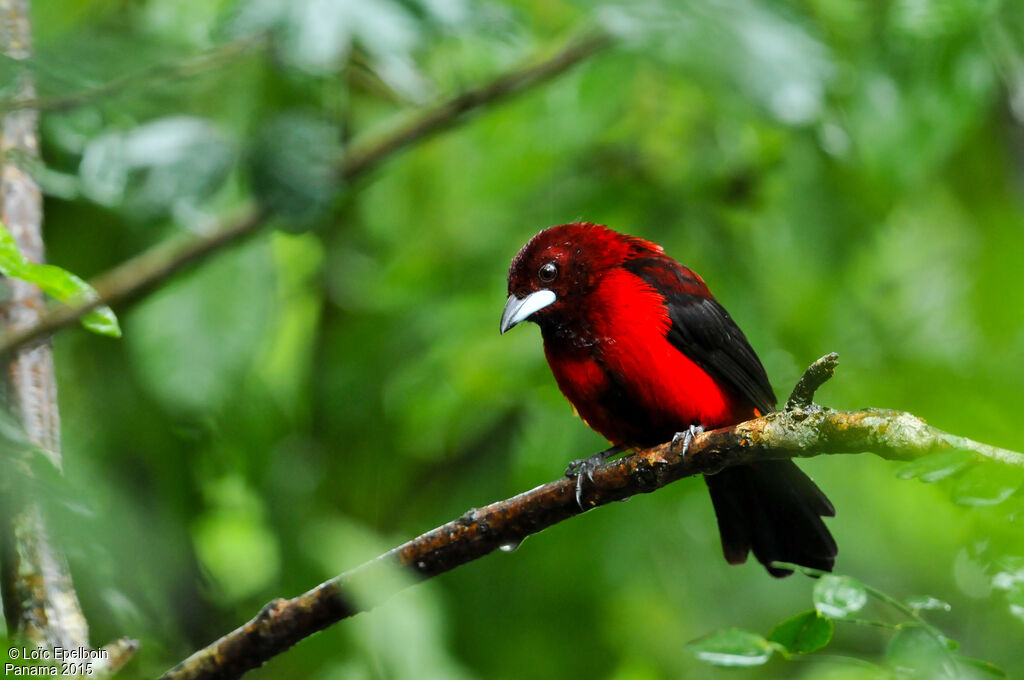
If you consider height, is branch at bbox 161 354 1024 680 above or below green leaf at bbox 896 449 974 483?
below

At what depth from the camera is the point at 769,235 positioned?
4.36 m

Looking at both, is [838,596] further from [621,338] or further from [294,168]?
[294,168]

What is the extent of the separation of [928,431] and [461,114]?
2819 millimetres

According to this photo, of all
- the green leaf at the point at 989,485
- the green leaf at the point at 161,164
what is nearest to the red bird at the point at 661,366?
the green leaf at the point at 161,164

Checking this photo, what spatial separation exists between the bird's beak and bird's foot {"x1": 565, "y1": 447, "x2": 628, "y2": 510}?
0.50 metres

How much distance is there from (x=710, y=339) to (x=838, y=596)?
183 cm

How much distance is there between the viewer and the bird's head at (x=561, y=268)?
344 centimetres

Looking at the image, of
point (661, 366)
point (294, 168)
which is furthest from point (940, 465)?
point (294, 168)

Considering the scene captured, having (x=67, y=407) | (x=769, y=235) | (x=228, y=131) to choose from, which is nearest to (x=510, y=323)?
(x=228, y=131)

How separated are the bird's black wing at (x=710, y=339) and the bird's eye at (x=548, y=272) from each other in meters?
0.29

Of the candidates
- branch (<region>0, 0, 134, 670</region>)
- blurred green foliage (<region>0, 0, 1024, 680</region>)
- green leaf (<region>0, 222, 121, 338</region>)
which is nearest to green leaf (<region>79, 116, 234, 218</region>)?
blurred green foliage (<region>0, 0, 1024, 680</region>)

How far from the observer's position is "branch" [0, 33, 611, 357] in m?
3.92

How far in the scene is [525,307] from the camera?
3.45 meters

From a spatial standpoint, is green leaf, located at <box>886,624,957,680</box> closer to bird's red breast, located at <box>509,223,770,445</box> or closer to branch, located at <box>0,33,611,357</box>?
bird's red breast, located at <box>509,223,770,445</box>
